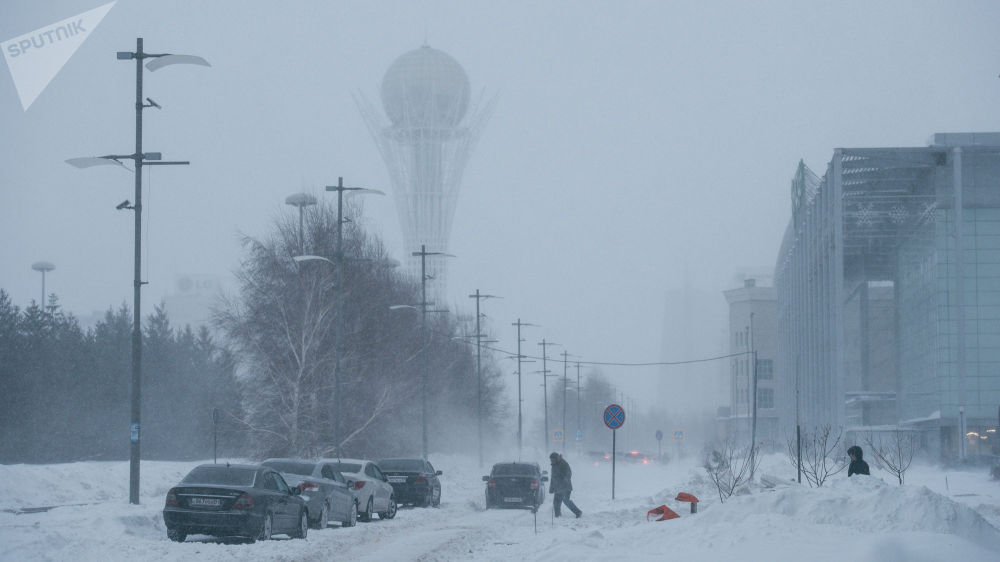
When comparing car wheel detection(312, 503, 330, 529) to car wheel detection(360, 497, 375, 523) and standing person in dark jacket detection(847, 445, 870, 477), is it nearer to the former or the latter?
car wheel detection(360, 497, 375, 523)

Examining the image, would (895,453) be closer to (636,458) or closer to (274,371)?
(274,371)

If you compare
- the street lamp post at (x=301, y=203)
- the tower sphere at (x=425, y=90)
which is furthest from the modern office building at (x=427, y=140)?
the street lamp post at (x=301, y=203)

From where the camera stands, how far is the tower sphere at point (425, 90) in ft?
405

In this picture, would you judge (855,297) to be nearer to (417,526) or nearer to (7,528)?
(417,526)

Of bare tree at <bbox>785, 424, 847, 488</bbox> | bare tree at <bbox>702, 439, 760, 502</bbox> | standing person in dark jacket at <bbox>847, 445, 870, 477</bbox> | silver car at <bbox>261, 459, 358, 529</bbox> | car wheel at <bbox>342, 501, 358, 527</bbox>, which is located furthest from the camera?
bare tree at <bbox>785, 424, 847, 488</bbox>

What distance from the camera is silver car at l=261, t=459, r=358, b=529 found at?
23859 millimetres

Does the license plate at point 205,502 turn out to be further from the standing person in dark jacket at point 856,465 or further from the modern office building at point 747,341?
the modern office building at point 747,341

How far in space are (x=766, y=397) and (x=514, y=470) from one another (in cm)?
10272

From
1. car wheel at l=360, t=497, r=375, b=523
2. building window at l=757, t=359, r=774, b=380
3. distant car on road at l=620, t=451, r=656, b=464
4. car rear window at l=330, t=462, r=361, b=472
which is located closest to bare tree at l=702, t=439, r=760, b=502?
car wheel at l=360, t=497, r=375, b=523

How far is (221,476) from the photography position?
806 inches

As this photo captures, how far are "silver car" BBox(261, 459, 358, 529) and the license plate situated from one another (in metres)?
→ 3.01

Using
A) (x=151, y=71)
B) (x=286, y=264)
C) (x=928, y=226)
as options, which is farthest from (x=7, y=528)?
(x=928, y=226)

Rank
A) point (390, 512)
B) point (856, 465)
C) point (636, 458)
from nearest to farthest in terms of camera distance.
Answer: point (856, 465) → point (390, 512) → point (636, 458)

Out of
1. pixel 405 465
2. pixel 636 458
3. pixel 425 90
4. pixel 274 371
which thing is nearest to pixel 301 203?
pixel 274 371
